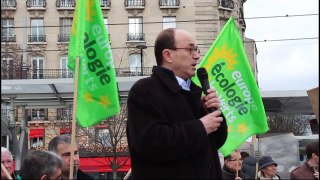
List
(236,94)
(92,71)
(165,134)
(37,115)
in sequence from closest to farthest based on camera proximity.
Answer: (165,134), (92,71), (236,94), (37,115)

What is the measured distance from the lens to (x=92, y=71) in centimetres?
693

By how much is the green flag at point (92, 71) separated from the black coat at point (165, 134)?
2941 mm

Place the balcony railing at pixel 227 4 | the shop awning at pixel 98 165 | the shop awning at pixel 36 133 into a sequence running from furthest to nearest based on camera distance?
the balcony railing at pixel 227 4 < the shop awning at pixel 36 133 < the shop awning at pixel 98 165

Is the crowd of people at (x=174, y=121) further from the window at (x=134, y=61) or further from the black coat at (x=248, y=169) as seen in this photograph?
the window at (x=134, y=61)

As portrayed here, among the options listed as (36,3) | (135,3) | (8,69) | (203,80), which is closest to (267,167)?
(203,80)

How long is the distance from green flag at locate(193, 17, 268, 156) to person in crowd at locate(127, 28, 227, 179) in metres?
3.61

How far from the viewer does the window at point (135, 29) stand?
40875 mm

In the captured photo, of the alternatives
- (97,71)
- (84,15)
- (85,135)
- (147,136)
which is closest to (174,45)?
(147,136)

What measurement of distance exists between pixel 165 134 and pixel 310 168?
10.8ft

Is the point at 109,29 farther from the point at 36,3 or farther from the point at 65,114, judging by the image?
the point at 65,114

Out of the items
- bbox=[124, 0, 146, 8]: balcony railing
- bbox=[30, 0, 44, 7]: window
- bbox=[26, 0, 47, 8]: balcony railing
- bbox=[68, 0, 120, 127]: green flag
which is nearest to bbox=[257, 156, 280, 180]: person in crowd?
bbox=[68, 0, 120, 127]: green flag

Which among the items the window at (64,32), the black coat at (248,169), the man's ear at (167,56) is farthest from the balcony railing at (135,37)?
the man's ear at (167,56)

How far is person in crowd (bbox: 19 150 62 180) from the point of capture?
4.73 meters

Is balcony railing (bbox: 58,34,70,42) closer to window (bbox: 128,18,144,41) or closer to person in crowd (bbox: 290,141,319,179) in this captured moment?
window (bbox: 128,18,144,41)
